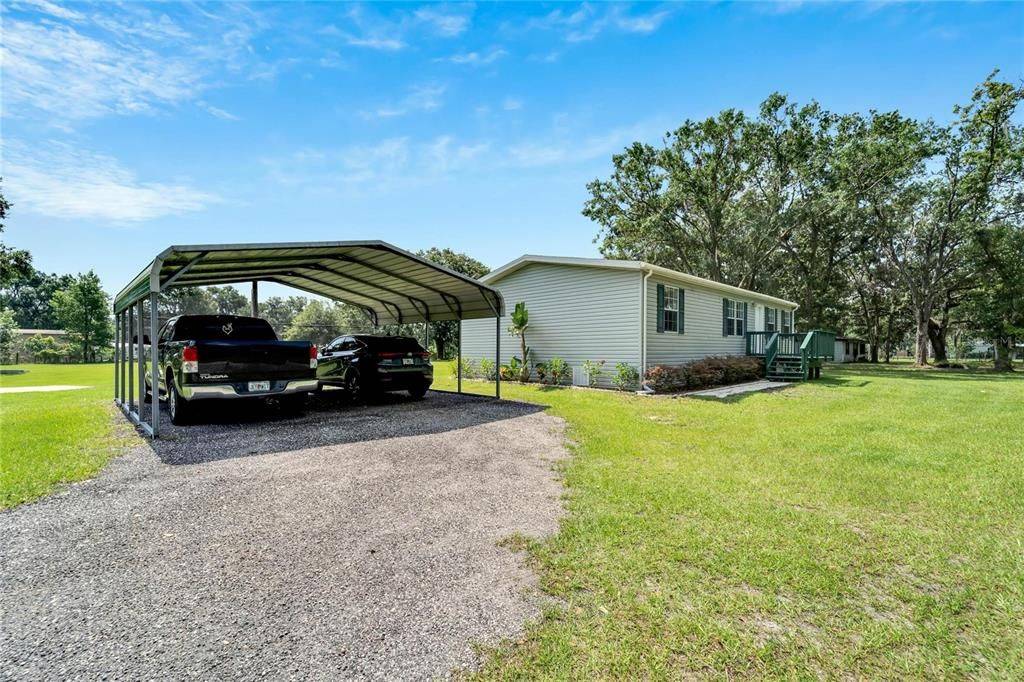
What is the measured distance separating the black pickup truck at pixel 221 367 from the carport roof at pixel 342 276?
2.95 feet

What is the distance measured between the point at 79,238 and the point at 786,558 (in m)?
19.6

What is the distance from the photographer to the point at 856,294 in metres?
35.9

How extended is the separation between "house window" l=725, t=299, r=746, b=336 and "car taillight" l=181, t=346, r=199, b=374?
16106mm

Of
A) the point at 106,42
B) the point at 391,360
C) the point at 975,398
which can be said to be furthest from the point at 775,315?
the point at 106,42

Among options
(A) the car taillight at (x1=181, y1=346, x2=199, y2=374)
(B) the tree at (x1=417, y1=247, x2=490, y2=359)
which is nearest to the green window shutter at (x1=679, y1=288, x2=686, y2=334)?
(A) the car taillight at (x1=181, y1=346, x2=199, y2=374)

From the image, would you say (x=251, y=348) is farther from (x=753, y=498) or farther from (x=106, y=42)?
(x=753, y=498)

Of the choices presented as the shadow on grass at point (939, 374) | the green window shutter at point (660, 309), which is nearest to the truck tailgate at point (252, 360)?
the green window shutter at point (660, 309)

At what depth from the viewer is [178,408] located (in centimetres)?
723

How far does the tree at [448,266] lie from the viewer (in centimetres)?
2900

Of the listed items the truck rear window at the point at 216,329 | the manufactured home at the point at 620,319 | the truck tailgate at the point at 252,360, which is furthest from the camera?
the manufactured home at the point at 620,319

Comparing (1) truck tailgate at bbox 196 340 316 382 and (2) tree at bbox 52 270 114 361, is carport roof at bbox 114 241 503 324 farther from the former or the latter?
(2) tree at bbox 52 270 114 361

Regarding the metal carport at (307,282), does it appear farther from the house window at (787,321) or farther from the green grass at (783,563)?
the house window at (787,321)

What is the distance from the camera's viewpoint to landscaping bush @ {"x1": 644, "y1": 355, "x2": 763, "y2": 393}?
38.5 ft

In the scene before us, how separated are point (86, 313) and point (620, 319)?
40261mm
